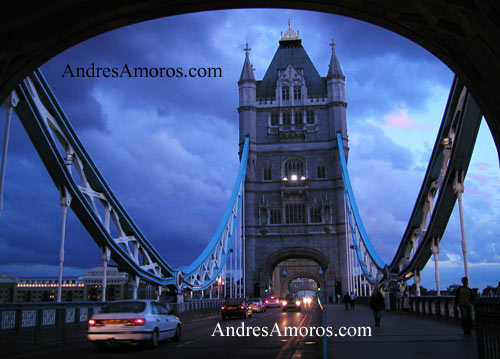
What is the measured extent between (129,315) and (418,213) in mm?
19325

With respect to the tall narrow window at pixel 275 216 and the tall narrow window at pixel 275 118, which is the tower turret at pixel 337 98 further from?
the tall narrow window at pixel 275 216

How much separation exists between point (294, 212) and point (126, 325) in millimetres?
51990

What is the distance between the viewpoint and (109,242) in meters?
22.2

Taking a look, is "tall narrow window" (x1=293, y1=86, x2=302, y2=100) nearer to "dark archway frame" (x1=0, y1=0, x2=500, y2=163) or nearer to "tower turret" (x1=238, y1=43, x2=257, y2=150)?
"tower turret" (x1=238, y1=43, x2=257, y2=150)

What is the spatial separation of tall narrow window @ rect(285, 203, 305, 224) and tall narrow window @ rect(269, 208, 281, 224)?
0.95 metres

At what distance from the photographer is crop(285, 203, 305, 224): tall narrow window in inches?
2493

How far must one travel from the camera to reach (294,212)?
6356cm

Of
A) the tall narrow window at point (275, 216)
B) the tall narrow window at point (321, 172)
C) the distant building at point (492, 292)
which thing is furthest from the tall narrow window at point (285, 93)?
the distant building at point (492, 292)

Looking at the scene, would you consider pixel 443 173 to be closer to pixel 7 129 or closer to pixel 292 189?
pixel 7 129

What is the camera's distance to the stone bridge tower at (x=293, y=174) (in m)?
61.4

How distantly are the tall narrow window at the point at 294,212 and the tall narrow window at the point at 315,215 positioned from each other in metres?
1.06

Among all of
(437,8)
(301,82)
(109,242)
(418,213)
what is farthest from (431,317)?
(301,82)

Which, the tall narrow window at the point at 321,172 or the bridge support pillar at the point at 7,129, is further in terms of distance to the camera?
the tall narrow window at the point at 321,172

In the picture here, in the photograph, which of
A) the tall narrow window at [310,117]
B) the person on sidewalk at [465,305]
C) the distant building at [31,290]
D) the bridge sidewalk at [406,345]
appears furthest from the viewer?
the tall narrow window at [310,117]
